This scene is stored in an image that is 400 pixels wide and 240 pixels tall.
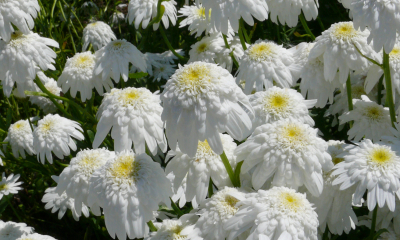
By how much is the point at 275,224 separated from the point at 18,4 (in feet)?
5.26

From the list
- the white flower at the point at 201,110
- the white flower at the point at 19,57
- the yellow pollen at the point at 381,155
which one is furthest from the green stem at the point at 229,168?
the white flower at the point at 19,57

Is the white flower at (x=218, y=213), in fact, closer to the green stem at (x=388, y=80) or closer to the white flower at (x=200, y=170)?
the white flower at (x=200, y=170)

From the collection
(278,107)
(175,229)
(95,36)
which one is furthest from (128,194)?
(95,36)

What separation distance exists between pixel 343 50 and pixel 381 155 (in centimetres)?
51

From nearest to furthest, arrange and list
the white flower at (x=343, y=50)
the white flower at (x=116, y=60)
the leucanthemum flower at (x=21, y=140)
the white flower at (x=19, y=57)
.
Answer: the white flower at (x=343, y=50)
the white flower at (x=19, y=57)
the white flower at (x=116, y=60)
the leucanthemum flower at (x=21, y=140)

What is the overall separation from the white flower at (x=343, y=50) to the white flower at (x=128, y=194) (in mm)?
866

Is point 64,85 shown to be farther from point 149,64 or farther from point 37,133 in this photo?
point 149,64

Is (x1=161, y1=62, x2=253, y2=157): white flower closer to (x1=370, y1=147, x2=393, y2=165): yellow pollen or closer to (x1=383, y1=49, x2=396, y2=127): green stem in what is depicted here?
(x1=370, y1=147, x2=393, y2=165): yellow pollen

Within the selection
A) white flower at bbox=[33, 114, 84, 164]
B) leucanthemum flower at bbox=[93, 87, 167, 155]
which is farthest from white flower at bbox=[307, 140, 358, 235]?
white flower at bbox=[33, 114, 84, 164]

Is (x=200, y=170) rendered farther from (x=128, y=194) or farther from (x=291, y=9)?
(x=291, y=9)

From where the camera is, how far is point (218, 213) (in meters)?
1.40

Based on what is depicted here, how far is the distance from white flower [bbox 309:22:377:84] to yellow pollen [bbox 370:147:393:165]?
1.38 feet

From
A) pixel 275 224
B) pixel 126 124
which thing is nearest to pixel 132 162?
pixel 126 124

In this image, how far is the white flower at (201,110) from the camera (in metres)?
1.26
